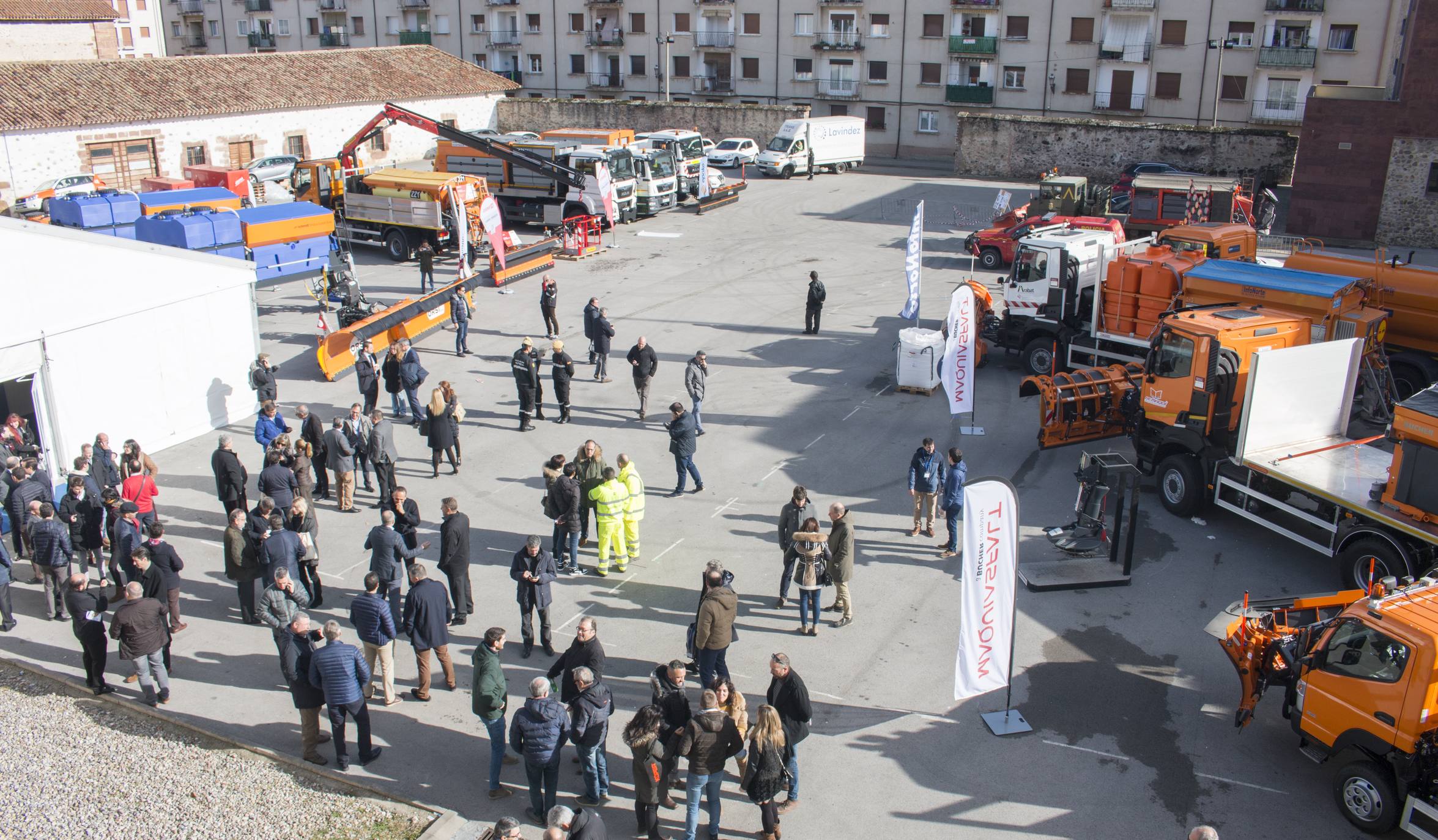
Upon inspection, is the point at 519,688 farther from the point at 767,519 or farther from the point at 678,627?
the point at 767,519

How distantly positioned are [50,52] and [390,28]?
2151 centimetres

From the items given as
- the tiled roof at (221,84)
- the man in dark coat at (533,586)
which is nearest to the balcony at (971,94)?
the tiled roof at (221,84)

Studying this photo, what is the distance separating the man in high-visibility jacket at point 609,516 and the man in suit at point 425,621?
269 cm

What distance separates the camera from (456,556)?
11.4 meters

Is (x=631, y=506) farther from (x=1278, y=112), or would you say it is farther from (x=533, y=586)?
(x=1278, y=112)

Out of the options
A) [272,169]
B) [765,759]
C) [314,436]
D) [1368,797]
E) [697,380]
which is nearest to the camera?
[765,759]

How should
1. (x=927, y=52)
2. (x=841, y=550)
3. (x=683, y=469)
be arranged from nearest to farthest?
(x=841, y=550)
(x=683, y=469)
(x=927, y=52)

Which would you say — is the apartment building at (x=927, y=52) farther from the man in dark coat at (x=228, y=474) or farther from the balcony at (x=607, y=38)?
the man in dark coat at (x=228, y=474)

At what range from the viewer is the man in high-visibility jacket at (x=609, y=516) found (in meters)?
12.5

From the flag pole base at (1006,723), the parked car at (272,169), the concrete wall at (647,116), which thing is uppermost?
the concrete wall at (647,116)

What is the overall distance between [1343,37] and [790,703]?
157 ft

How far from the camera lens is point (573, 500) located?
1254 cm

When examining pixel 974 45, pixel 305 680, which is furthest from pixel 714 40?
pixel 305 680

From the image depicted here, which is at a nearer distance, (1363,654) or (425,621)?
(1363,654)
